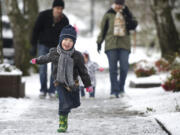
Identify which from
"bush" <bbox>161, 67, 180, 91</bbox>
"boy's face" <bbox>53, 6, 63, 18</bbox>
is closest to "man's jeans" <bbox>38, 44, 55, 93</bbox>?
"boy's face" <bbox>53, 6, 63, 18</bbox>

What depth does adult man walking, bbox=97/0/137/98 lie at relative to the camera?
9742mm

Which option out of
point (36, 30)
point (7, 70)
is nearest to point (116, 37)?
point (36, 30)

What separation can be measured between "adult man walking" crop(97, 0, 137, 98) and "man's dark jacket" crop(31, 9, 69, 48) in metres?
0.85

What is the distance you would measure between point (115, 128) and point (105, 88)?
6894 millimetres

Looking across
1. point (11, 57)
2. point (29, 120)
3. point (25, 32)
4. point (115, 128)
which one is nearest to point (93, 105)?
point (29, 120)

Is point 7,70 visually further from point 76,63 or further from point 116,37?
point 76,63

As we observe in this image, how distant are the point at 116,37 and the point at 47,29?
1428 mm

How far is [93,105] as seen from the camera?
866 centimetres

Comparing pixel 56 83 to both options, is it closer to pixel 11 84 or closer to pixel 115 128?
pixel 115 128

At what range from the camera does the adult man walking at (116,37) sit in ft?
32.0

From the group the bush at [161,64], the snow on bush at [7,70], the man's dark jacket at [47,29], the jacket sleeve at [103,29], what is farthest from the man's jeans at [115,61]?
the bush at [161,64]

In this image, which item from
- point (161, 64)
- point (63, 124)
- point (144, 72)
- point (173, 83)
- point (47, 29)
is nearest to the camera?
point (63, 124)

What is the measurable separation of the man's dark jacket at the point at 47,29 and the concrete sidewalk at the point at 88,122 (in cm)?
181

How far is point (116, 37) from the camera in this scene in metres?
9.73
